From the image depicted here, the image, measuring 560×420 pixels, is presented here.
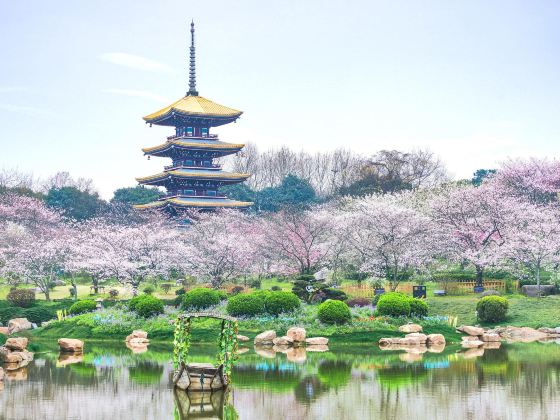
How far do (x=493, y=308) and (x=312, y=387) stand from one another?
65.9 feet

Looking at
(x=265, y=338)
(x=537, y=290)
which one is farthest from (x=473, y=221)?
(x=265, y=338)

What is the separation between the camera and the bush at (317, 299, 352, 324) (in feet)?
137

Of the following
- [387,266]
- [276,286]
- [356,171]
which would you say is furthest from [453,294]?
[356,171]

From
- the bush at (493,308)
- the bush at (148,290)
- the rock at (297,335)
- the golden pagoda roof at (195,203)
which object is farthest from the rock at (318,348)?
the golden pagoda roof at (195,203)

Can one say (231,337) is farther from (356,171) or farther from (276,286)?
(356,171)

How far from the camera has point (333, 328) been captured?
4159cm

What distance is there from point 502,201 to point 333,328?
23.2 m

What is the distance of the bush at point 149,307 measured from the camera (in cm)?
4500

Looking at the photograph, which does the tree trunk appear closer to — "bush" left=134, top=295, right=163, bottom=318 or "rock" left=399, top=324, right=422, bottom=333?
"rock" left=399, top=324, right=422, bottom=333

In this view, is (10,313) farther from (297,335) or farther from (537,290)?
(537,290)

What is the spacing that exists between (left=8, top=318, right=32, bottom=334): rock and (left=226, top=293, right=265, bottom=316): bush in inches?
478

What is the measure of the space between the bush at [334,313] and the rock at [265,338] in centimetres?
267

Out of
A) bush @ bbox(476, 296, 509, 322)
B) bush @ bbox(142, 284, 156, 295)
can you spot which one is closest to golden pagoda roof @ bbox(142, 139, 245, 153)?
bush @ bbox(142, 284, 156, 295)

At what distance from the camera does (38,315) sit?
4978cm
